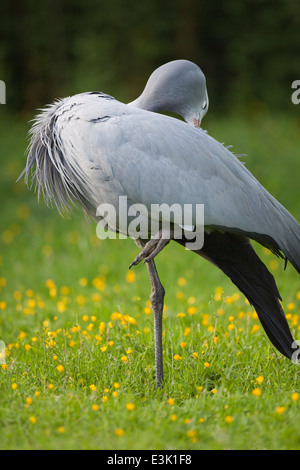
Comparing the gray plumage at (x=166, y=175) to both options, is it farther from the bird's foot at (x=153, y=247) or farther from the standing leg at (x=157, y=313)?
the standing leg at (x=157, y=313)

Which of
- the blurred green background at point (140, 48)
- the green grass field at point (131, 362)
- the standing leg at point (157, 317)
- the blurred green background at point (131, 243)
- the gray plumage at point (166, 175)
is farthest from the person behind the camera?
the blurred green background at point (140, 48)

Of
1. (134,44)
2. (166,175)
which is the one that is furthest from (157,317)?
(134,44)

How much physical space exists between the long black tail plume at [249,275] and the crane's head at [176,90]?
822 mm

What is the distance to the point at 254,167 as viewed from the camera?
973 cm

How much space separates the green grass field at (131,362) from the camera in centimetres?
300

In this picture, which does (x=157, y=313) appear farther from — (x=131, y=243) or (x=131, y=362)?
(x=131, y=243)

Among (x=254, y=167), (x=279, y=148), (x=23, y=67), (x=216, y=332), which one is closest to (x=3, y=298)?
(x=216, y=332)

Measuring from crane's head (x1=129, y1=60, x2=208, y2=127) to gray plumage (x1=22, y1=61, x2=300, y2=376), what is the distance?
29 centimetres

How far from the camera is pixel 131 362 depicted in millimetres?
3865

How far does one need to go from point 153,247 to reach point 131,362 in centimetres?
73

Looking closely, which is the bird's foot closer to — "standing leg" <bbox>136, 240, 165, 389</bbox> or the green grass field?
"standing leg" <bbox>136, 240, 165, 389</bbox>

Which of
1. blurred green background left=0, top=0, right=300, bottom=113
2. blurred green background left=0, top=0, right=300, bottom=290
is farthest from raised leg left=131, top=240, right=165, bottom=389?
blurred green background left=0, top=0, right=300, bottom=113

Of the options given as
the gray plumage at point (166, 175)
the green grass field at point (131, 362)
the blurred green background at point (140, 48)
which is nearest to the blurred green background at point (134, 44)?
the blurred green background at point (140, 48)
